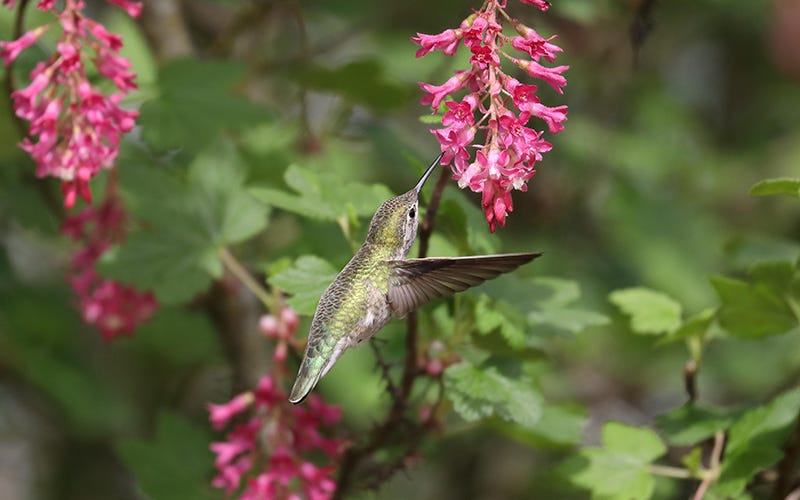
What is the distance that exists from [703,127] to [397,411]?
393 centimetres

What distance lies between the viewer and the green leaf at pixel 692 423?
1.92 meters

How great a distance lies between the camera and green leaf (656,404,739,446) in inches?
75.5

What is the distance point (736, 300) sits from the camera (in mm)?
1869

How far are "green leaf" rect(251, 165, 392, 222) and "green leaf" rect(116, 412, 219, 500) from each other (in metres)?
0.77

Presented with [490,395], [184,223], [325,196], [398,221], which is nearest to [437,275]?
[398,221]

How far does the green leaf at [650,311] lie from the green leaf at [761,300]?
0.15 m

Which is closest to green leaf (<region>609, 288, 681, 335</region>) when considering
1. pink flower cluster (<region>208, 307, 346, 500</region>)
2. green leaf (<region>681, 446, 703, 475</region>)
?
green leaf (<region>681, 446, 703, 475</region>)

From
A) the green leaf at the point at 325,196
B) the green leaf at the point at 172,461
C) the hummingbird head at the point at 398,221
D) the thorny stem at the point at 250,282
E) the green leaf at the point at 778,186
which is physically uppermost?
the green leaf at the point at 778,186

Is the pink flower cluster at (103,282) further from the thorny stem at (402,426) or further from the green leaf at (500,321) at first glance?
the green leaf at (500,321)

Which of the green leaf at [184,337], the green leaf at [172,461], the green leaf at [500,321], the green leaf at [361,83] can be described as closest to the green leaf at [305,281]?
the green leaf at [500,321]

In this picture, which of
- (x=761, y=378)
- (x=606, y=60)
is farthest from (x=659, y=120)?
(x=761, y=378)

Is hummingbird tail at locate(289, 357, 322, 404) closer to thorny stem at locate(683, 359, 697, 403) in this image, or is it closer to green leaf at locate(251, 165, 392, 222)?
green leaf at locate(251, 165, 392, 222)

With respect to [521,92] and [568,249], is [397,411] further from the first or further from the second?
[568,249]

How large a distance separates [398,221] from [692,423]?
30.2 inches
